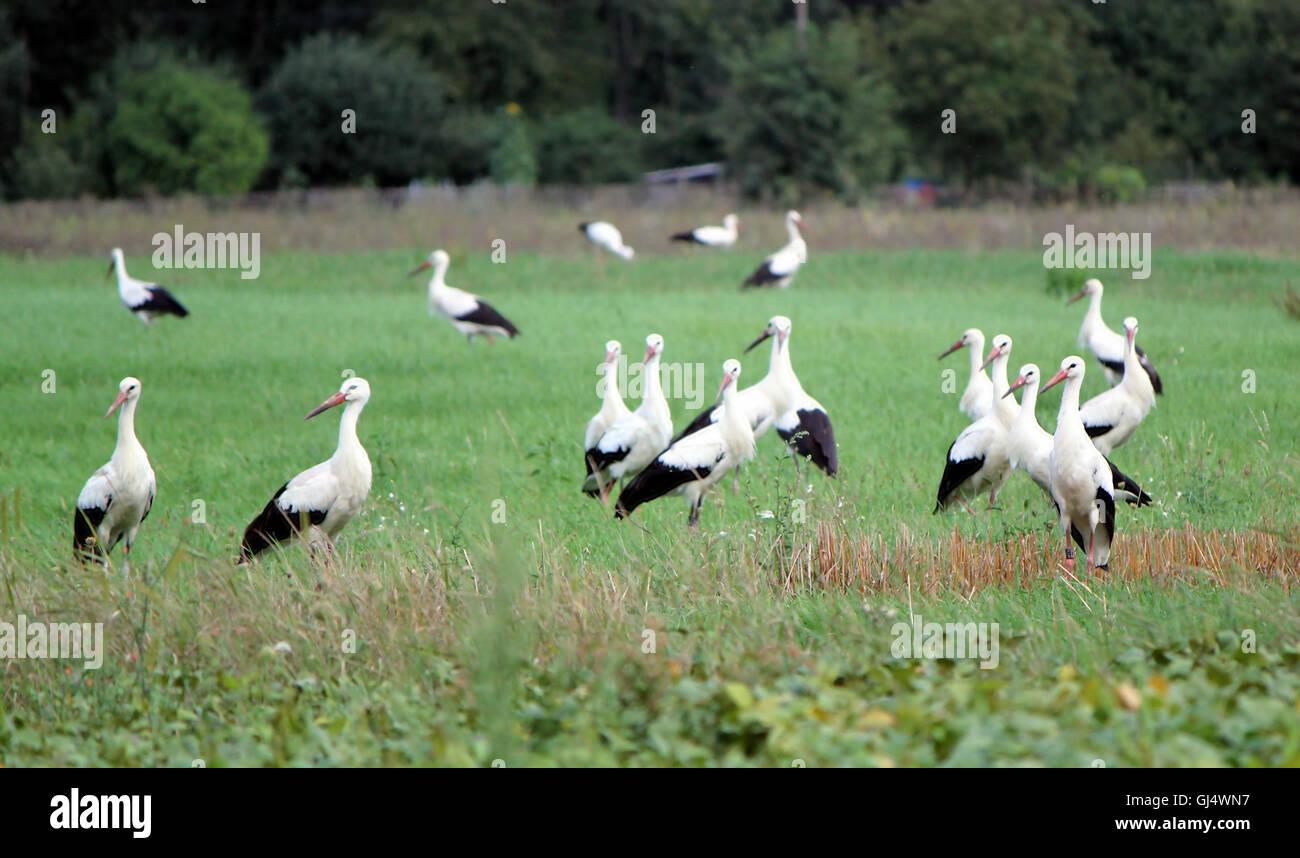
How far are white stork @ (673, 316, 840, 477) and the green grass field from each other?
8.3 inches

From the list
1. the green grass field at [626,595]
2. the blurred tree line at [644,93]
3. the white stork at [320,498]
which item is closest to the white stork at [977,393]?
the green grass field at [626,595]

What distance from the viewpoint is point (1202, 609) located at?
583 centimetres

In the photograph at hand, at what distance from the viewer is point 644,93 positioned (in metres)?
48.5

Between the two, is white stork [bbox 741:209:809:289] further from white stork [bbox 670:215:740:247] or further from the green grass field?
the green grass field

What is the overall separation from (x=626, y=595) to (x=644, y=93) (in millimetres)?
44205

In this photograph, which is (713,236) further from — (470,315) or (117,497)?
(117,497)

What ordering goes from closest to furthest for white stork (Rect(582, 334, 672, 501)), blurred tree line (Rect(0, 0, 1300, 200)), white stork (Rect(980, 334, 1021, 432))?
white stork (Rect(980, 334, 1021, 432)), white stork (Rect(582, 334, 672, 501)), blurred tree line (Rect(0, 0, 1300, 200))

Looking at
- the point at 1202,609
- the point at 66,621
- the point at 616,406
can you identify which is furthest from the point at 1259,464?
the point at 66,621

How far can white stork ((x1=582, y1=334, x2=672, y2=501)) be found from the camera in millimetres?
8945

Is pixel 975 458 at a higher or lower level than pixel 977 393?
lower

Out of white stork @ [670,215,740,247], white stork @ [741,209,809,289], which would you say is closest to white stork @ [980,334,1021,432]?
white stork @ [741,209,809,289]

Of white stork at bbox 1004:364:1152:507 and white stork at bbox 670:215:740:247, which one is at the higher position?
white stork at bbox 670:215:740:247

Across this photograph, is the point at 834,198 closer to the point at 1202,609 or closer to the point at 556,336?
the point at 556,336

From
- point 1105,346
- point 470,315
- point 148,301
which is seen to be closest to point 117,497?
point 1105,346
